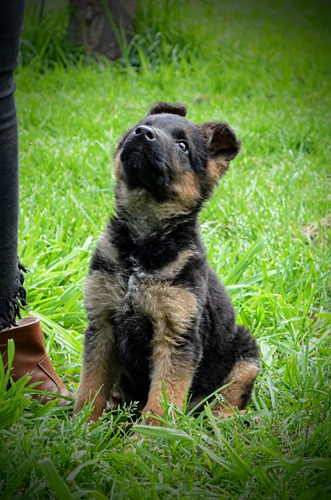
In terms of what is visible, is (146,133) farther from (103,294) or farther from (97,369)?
(97,369)

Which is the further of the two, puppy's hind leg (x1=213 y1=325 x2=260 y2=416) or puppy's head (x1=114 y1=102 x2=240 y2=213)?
puppy's hind leg (x1=213 y1=325 x2=260 y2=416)

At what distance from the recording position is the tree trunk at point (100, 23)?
8.02m

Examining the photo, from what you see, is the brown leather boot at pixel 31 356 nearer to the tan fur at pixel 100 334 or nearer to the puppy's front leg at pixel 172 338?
the tan fur at pixel 100 334

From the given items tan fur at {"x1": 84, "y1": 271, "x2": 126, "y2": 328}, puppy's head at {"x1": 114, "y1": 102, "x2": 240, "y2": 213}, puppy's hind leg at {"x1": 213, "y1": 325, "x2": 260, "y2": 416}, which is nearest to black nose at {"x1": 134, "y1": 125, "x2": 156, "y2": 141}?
puppy's head at {"x1": 114, "y1": 102, "x2": 240, "y2": 213}

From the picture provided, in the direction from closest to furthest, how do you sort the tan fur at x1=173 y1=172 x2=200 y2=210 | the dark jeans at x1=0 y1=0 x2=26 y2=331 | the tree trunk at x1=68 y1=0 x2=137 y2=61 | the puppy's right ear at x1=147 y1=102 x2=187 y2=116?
the dark jeans at x1=0 y1=0 x2=26 y2=331 → the tan fur at x1=173 y1=172 x2=200 y2=210 → the puppy's right ear at x1=147 y1=102 x2=187 y2=116 → the tree trunk at x1=68 y1=0 x2=137 y2=61

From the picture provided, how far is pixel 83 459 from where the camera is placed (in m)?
2.26

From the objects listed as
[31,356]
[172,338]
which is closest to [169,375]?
[172,338]

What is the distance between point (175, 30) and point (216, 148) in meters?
5.66

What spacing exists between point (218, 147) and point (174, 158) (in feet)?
1.30

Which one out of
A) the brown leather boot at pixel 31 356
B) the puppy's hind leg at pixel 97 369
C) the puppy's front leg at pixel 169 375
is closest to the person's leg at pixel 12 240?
the brown leather boot at pixel 31 356

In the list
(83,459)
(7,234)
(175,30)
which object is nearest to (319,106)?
(175,30)

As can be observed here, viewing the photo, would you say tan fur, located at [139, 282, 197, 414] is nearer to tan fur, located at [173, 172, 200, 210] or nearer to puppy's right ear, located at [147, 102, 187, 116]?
tan fur, located at [173, 172, 200, 210]

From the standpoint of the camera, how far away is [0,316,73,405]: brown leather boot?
2914mm

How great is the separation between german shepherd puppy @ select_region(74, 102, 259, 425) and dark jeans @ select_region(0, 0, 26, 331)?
1.25 ft
